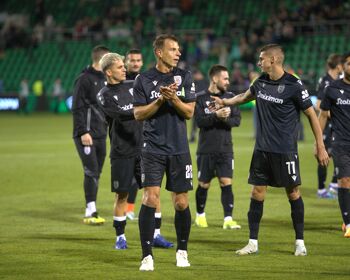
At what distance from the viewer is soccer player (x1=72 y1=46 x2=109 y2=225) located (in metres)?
12.0

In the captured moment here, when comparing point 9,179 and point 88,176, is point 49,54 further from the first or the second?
point 88,176

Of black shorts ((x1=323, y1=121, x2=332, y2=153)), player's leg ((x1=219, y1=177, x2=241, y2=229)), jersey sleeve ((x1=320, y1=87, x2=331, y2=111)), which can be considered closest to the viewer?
jersey sleeve ((x1=320, y1=87, x2=331, y2=111))

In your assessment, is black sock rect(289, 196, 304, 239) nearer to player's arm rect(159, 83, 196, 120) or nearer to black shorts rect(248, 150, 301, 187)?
black shorts rect(248, 150, 301, 187)

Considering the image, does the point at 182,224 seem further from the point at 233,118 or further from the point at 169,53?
the point at 233,118

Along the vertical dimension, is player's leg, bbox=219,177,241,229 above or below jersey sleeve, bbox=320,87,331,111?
below

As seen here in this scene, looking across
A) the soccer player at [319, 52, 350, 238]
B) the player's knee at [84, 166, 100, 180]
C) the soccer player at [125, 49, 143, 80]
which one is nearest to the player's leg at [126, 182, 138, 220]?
the player's knee at [84, 166, 100, 180]

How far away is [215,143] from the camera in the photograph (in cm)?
1168

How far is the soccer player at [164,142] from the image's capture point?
27.9 feet

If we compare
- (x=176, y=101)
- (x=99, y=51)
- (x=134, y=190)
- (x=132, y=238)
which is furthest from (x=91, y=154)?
(x=176, y=101)

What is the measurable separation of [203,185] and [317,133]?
277cm

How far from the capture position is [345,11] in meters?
37.4

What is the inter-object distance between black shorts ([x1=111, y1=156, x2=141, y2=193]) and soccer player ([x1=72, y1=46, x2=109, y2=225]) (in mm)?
1949

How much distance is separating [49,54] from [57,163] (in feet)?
85.6

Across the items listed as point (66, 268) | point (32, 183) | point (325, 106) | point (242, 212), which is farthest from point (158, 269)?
point (32, 183)
